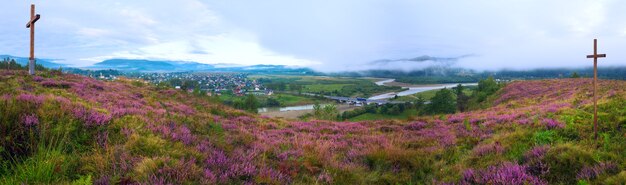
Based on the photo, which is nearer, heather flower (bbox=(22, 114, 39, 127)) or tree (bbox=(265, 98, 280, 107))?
heather flower (bbox=(22, 114, 39, 127))

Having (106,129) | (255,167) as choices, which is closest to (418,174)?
(255,167)

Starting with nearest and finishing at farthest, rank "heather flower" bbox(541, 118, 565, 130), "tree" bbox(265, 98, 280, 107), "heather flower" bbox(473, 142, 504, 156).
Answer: "heather flower" bbox(473, 142, 504, 156)
"heather flower" bbox(541, 118, 565, 130)
"tree" bbox(265, 98, 280, 107)

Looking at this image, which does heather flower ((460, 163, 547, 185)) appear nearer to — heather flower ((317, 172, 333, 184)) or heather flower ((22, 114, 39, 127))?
heather flower ((317, 172, 333, 184))

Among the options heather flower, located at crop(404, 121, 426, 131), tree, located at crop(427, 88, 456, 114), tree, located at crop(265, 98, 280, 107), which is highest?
heather flower, located at crop(404, 121, 426, 131)

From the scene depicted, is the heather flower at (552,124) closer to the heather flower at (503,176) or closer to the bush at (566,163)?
the bush at (566,163)

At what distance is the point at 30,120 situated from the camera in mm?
5746

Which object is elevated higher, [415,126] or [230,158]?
[230,158]

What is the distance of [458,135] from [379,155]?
18.7 feet

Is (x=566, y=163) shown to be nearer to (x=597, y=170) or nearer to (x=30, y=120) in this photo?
(x=597, y=170)

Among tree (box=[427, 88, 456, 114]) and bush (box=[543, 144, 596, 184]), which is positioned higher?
bush (box=[543, 144, 596, 184])

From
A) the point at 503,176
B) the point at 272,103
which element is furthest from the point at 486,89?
the point at 272,103

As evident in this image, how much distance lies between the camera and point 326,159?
7.55 meters

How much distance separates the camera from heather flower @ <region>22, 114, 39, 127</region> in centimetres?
570

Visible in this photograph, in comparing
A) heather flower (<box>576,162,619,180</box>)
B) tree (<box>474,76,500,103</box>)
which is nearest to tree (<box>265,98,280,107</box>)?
tree (<box>474,76,500,103</box>)
